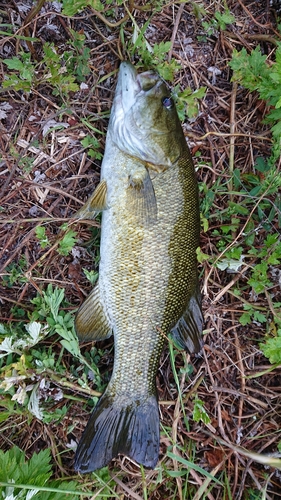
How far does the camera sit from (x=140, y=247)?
287cm

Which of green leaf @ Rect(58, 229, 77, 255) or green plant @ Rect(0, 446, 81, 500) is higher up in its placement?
green leaf @ Rect(58, 229, 77, 255)

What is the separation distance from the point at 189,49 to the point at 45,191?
1519 mm

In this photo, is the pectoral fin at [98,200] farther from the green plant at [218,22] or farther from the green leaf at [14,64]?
the green plant at [218,22]

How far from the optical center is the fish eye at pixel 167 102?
2.89 meters

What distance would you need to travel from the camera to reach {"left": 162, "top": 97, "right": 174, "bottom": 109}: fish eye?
2893mm

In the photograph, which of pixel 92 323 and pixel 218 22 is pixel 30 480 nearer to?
pixel 92 323

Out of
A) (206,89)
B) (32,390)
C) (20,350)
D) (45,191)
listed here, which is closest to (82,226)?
(45,191)

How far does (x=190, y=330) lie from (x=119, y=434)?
802mm

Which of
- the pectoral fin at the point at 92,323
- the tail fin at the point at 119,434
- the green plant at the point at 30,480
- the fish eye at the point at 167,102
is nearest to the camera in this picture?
the green plant at the point at 30,480

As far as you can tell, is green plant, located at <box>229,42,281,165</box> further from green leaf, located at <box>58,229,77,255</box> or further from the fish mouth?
green leaf, located at <box>58,229,77,255</box>

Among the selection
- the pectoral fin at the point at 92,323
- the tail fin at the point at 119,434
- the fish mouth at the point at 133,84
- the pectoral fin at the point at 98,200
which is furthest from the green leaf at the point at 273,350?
the fish mouth at the point at 133,84

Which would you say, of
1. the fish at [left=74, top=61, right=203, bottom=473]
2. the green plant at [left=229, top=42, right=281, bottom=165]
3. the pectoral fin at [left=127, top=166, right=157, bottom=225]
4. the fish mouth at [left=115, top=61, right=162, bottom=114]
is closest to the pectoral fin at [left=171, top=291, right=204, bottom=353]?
the fish at [left=74, top=61, right=203, bottom=473]

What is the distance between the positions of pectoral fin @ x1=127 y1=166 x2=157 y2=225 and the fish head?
0.10m

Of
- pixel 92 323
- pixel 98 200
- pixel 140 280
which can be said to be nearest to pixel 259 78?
pixel 98 200
